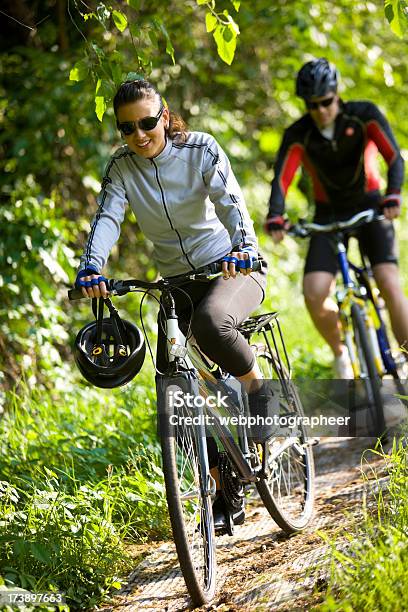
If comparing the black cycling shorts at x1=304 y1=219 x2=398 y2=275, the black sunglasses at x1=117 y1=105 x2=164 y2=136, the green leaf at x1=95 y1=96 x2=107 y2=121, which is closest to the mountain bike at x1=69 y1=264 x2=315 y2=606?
the black sunglasses at x1=117 y1=105 x2=164 y2=136

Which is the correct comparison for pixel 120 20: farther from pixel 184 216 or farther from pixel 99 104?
pixel 184 216

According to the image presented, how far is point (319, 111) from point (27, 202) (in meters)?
2.37

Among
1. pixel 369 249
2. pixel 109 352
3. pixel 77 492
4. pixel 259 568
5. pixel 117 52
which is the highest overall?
pixel 117 52

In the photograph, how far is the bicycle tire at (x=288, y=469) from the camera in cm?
405

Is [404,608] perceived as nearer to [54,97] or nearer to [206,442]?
[206,442]

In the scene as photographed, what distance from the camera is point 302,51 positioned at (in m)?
8.83

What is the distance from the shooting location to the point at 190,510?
356 centimetres

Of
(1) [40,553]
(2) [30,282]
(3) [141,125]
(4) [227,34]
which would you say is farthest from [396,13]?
(2) [30,282]

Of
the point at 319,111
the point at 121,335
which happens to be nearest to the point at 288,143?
the point at 319,111

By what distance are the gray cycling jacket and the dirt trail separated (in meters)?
1.33

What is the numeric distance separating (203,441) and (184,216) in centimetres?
103

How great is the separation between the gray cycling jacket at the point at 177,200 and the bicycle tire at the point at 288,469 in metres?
0.69

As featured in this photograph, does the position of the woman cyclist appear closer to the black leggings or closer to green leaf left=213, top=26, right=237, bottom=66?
the black leggings

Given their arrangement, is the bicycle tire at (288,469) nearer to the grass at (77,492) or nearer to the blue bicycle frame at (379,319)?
the grass at (77,492)
